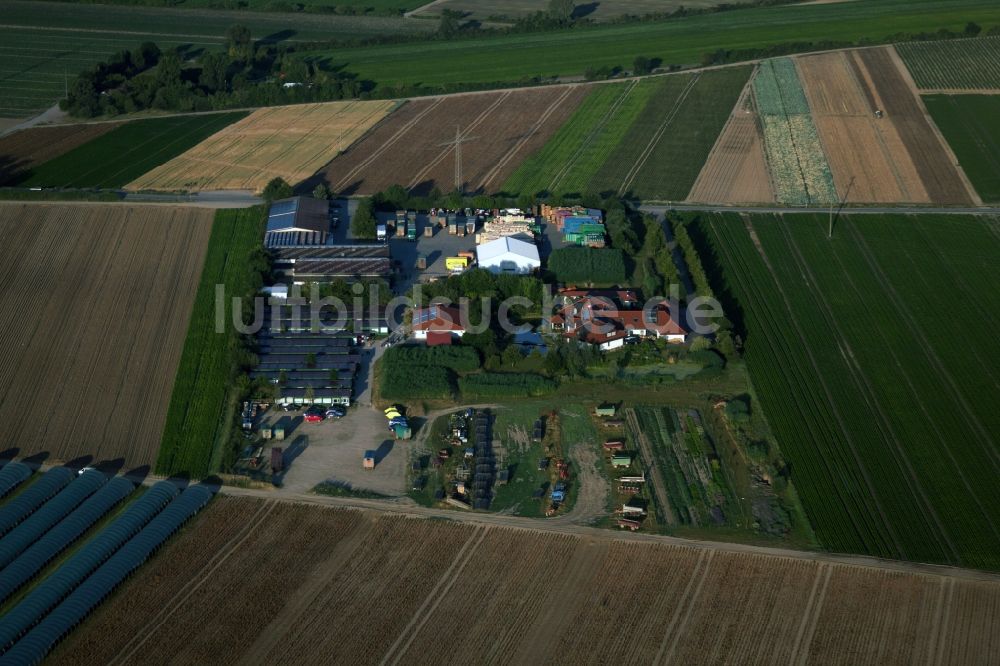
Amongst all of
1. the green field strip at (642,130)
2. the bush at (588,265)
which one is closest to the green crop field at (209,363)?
the bush at (588,265)

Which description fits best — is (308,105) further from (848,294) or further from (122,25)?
(848,294)

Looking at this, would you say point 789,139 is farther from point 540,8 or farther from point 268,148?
point 540,8

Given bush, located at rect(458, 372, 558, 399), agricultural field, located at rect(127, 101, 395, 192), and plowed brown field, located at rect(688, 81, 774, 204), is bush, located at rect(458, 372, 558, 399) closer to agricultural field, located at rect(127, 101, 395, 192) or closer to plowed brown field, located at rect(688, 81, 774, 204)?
plowed brown field, located at rect(688, 81, 774, 204)

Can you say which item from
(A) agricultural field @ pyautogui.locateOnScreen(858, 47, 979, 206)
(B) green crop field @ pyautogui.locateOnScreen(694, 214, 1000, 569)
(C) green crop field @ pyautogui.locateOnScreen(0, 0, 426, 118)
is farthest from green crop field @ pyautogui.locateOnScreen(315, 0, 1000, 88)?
(B) green crop field @ pyautogui.locateOnScreen(694, 214, 1000, 569)

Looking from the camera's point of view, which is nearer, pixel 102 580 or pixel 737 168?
pixel 102 580

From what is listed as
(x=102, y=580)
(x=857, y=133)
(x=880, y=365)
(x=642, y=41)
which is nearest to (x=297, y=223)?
(x=102, y=580)

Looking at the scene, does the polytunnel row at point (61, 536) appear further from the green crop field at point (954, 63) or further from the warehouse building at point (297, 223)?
the green crop field at point (954, 63)
